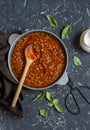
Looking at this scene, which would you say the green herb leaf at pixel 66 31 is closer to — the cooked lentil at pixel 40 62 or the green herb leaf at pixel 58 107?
the cooked lentil at pixel 40 62

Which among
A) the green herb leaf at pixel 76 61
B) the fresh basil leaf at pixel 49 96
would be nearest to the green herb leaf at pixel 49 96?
the fresh basil leaf at pixel 49 96

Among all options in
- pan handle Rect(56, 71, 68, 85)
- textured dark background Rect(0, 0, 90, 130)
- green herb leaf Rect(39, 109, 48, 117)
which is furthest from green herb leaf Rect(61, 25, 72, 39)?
green herb leaf Rect(39, 109, 48, 117)

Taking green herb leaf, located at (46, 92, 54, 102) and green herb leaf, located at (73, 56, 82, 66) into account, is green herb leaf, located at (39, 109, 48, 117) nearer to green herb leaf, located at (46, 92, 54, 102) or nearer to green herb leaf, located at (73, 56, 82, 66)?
green herb leaf, located at (46, 92, 54, 102)

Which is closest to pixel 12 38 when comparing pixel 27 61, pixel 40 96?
pixel 27 61

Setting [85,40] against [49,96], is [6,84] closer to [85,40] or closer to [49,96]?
[49,96]

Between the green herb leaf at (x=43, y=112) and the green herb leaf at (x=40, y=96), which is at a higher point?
the green herb leaf at (x=40, y=96)

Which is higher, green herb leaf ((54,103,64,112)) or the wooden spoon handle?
the wooden spoon handle

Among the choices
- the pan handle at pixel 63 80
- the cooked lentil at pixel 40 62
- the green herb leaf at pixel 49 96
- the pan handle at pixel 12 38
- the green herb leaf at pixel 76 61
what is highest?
the pan handle at pixel 12 38
